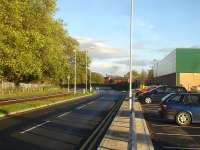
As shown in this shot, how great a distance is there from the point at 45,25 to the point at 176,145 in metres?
38.1

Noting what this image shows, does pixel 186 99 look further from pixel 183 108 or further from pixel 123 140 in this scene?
pixel 123 140

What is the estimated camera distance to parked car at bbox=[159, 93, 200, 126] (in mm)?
23078

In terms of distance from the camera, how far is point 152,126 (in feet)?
Result: 74.5

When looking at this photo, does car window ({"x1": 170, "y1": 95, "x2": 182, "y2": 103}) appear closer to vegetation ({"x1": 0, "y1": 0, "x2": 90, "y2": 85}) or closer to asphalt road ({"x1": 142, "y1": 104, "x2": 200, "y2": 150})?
asphalt road ({"x1": 142, "y1": 104, "x2": 200, "y2": 150})

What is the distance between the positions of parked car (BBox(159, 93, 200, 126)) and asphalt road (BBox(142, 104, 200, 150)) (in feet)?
1.17

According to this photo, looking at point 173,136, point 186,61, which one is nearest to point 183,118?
point 173,136

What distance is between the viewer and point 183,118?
23.2 meters

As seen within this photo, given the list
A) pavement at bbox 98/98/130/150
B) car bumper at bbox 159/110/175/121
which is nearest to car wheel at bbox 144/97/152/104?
car bumper at bbox 159/110/175/121

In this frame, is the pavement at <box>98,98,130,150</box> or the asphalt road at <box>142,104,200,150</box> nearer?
the pavement at <box>98,98,130,150</box>

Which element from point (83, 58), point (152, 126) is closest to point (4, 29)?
point (152, 126)

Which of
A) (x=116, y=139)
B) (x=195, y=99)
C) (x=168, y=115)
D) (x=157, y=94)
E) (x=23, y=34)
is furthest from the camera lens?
(x=157, y=94)

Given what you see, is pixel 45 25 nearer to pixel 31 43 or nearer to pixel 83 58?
pixel 31 43

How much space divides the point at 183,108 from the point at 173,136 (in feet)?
15.2

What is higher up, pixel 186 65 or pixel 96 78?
pixel 96 78
